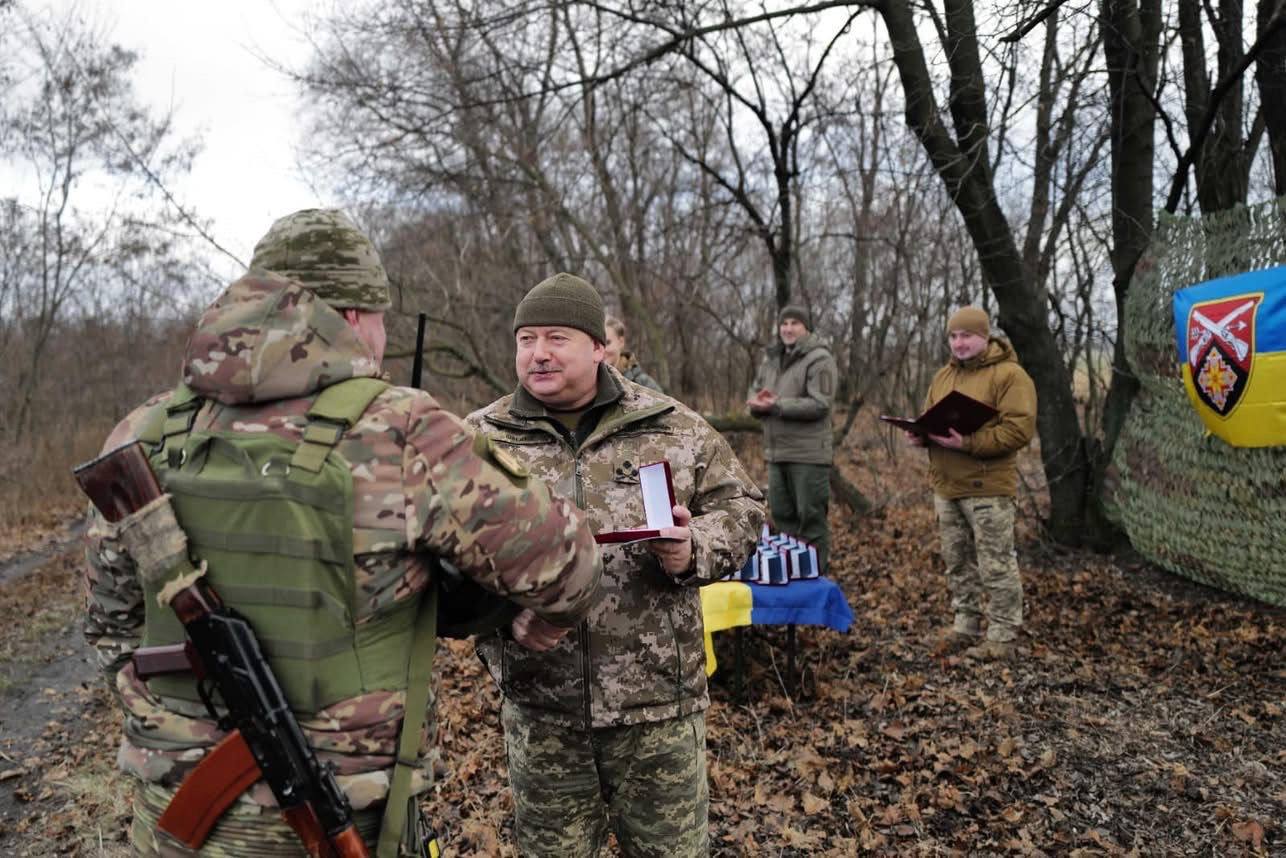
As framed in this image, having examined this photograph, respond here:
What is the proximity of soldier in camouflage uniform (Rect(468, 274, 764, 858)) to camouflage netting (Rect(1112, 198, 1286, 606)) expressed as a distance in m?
4.11

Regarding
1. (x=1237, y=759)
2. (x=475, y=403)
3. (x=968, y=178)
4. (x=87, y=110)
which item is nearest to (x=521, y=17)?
(x=968, y=178)

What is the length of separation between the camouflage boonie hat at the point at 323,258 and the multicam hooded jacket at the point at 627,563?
0.79m

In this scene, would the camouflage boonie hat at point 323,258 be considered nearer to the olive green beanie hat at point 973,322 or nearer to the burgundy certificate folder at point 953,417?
the burgundy certificate folder at point 953,417

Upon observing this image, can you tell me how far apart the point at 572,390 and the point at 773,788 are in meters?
2.62

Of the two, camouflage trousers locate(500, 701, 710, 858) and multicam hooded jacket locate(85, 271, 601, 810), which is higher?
multicam hooded jacket locate(85, 271, 601, 810)

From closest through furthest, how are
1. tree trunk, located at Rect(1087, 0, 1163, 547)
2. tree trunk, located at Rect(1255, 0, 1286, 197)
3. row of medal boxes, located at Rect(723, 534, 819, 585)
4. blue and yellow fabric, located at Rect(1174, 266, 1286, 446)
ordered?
blue and yellow fabric, located at Rect(1174, 266, 1286, 446), row of medal boxes, located at Rect(723, 534, 819, 585), tree trunk, located at Rect(1255, 0, 1286, 197), tree trunk, located at Rect(1087, 0, 1163, 547)

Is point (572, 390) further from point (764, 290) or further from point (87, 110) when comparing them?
point (87, 110)

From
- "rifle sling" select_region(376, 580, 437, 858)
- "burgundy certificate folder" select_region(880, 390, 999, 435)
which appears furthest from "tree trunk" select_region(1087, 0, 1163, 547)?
"rifle sling" select_region(376, 580, 437, 858)

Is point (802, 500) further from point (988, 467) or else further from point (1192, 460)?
point (1192, 460)

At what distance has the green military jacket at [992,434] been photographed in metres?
5.14

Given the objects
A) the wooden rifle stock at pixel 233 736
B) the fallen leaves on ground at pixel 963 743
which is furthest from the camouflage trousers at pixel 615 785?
the fallen leaves on ground at pixel 963 743

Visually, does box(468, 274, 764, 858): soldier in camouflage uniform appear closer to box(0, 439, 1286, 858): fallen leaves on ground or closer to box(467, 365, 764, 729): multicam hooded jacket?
box(467, 365, 764, 729): multicam hooded jacket

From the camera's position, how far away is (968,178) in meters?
6.79

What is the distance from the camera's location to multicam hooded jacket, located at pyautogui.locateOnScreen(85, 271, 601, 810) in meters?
1.50
